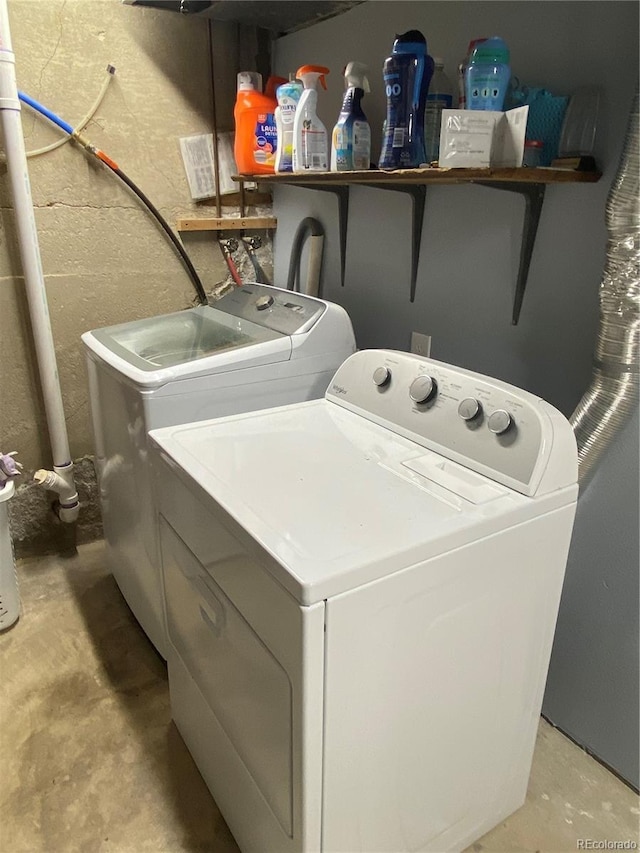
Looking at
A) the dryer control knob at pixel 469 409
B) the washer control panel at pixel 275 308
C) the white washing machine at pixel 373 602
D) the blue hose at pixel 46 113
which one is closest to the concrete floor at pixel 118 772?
the white washing machine at pixel 373 602

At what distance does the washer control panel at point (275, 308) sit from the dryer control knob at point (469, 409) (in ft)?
2.10

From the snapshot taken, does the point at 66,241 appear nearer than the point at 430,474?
No

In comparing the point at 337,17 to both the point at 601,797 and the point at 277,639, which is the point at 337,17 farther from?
the point at 601,797

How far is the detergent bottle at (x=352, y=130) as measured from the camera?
1688 millimetres

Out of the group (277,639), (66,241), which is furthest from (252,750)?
(66,241)

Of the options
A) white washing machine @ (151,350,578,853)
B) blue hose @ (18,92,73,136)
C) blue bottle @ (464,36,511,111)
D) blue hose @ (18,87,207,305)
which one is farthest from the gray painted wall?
blue hose @ (18,92,73,136)

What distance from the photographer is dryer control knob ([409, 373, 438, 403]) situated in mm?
1340

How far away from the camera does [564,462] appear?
3.73 ft

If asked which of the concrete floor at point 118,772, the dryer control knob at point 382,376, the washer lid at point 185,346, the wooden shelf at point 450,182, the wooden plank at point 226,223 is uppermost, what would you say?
the wooden shelf at point 450,182

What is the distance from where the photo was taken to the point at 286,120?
1889mm

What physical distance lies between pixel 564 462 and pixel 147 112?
1.87m

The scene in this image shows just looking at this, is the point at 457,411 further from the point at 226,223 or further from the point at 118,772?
the point at 226,223

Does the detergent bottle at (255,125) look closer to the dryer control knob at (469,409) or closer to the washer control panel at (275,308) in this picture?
the washer control panel at (275,308)

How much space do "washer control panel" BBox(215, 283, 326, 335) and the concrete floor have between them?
109 centimetres
